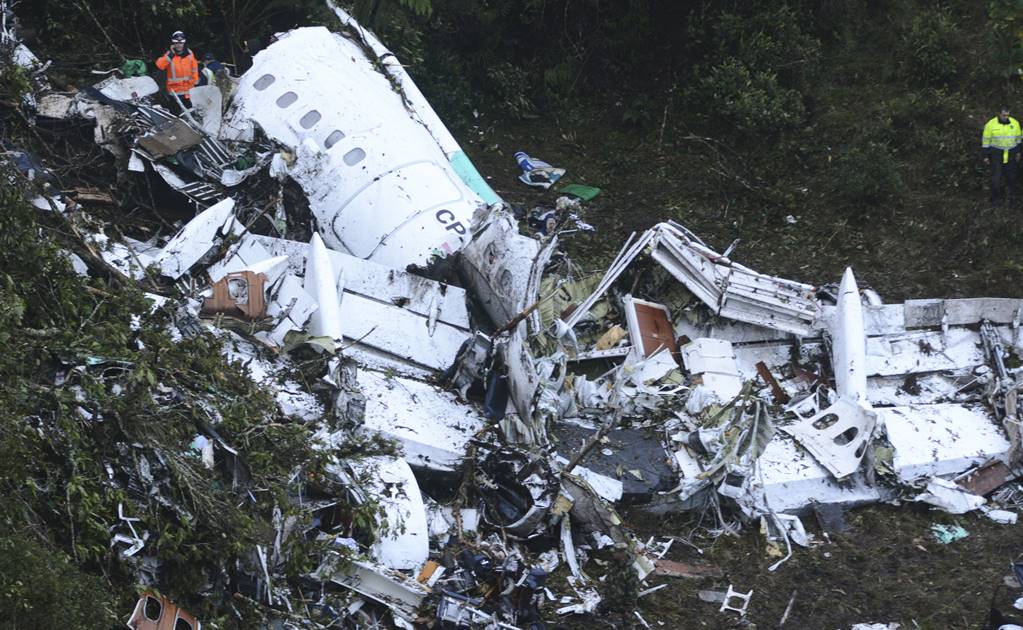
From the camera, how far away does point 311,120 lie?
466 inches

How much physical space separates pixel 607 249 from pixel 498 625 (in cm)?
657

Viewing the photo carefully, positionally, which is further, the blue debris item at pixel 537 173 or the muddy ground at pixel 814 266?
the blue debris item at pixel 537 173

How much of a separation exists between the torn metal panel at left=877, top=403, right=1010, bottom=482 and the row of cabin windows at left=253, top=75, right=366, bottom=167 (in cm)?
575

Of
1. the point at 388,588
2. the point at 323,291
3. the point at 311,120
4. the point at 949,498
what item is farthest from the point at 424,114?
the point at 949,498

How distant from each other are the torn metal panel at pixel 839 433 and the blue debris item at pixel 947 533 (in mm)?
851

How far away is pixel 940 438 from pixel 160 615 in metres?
7.22

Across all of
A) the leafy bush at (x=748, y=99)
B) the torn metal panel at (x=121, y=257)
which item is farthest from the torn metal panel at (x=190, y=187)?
the leafy bush at (x=748, y=99)

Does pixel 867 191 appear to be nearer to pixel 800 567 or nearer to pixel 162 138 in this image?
pixel 800 567

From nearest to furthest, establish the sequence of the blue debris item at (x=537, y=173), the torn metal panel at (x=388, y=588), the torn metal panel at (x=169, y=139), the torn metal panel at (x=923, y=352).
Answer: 1. the torn metal panel at (x=388, y=588)
2. the torn metal panel at (x=923, y=352)
3. the torn metal panel at (x=169, y=139)
4. the blue debris item at (x=537, y=173)

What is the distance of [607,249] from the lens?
13.4 m

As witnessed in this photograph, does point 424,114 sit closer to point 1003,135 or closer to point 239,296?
point 239,296

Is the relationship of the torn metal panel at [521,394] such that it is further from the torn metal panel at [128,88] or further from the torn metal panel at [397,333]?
the torn metal panel at [128,88]

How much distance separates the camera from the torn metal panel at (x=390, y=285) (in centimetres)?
1048

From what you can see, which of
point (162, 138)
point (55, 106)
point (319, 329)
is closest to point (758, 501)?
point (319, 329)
